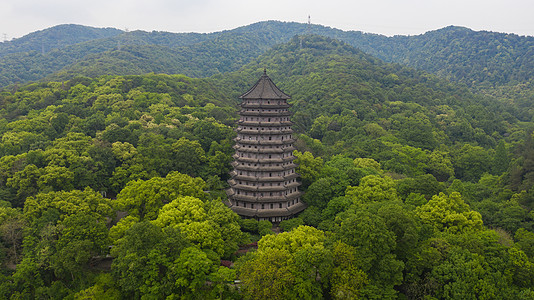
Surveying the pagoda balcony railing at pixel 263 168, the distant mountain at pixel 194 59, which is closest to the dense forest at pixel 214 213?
the pagoda balcony railing at pixel 263 168

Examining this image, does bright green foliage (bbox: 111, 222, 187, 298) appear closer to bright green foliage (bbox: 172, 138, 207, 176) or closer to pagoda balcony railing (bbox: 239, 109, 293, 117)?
pagoda balcony railing (bbox: 239, 109, 293, 117)

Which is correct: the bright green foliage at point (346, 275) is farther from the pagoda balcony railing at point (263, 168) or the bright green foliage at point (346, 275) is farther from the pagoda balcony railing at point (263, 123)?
the pagoda balcony railing at point (263, 123)

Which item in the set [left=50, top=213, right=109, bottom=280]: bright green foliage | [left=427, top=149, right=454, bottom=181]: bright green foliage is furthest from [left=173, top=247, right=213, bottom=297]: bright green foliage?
[left=427, top=149, right=454, bottom=181]: bright green foliage

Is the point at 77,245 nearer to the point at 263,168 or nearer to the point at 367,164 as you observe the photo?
the point at 263,168

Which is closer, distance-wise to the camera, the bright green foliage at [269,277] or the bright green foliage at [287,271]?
the bright green foliage at [269,277]

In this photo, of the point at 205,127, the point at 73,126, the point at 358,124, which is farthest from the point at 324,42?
the point at 73,126

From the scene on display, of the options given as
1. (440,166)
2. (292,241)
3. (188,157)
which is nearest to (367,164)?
(440,166)
